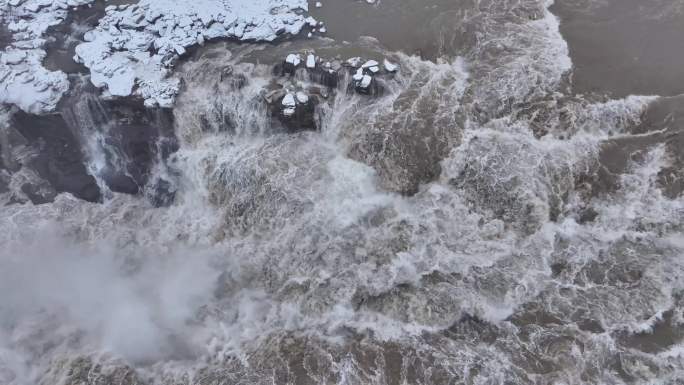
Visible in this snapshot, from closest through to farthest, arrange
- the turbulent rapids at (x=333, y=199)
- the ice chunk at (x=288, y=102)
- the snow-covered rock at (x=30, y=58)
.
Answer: the turbulent rapids at (x=333, y=199), the ice chunk at (x=288, y=102), the snow-covered rock at (x=30, y=58)

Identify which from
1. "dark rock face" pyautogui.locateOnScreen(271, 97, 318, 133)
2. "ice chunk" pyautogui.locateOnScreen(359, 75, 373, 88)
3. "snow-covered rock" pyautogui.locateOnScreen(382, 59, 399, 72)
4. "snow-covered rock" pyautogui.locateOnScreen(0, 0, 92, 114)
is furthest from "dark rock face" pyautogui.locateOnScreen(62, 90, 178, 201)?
"snow-covered rock" pyautogui.locateOnScreen(382, 59, 399, 72)

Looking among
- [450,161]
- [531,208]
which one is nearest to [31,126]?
[450,161]

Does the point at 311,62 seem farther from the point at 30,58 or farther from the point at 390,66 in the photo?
the point at 30,58

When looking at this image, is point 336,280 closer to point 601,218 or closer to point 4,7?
point 601,218

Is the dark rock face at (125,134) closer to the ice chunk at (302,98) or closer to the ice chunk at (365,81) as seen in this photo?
the ice chunk at (302,98)

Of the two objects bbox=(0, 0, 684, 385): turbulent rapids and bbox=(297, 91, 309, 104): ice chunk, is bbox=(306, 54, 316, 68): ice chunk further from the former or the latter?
bbox=(297, 91, 309, 104): ice chunk

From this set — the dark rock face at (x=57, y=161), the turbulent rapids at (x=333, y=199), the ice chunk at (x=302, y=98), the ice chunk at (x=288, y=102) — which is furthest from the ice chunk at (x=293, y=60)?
the dark rock face at (x=57, y=161)
